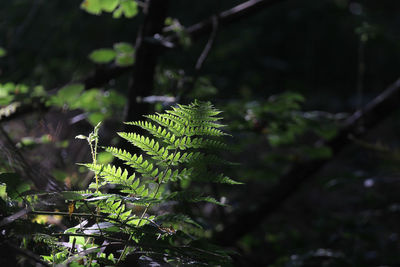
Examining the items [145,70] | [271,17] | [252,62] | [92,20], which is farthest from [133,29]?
[145,70]

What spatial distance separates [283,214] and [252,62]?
3.97m

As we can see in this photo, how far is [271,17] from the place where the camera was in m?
7.78

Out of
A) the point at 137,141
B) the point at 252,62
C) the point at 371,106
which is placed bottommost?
the point at 137,141

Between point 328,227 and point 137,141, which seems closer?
point 137,141

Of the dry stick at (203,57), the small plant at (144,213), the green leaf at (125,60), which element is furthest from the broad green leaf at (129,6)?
the small plant at (144,213)

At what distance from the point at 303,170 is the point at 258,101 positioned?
734mm

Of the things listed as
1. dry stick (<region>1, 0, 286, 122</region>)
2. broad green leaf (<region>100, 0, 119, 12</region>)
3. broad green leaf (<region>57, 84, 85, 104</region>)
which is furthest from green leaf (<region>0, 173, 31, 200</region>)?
broad green leaf (<region>100, 0, 119, 12</region>)

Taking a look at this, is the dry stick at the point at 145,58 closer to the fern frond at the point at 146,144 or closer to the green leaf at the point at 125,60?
the green leaf at the point at 125,60

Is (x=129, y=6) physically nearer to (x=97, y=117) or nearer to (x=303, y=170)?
(x=97, y=117)

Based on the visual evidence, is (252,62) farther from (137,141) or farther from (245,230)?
(137,141)

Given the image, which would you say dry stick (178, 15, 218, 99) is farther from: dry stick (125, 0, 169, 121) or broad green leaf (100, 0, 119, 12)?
broad green leaf (100, 0, 119, 12)

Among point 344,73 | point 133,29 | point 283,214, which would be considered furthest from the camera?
point 344,73

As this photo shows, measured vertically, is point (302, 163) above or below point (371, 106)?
below

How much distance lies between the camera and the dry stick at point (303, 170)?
6.31ft
